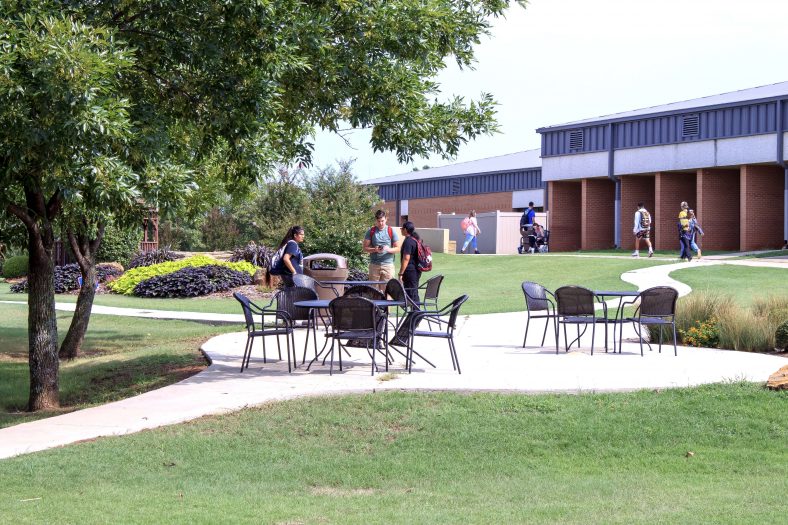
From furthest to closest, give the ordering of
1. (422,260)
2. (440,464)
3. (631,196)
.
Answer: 1. (631,196)
2. (422,260)
3. (440,464)

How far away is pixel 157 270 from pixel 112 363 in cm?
1626

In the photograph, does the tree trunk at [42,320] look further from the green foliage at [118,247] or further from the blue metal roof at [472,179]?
the blue metal roof at [472,179]

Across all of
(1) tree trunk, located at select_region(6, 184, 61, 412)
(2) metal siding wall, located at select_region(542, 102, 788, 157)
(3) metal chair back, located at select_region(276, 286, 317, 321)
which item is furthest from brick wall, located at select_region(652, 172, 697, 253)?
(1) tree trunk, located at select_region(6, 184, 61, 412)

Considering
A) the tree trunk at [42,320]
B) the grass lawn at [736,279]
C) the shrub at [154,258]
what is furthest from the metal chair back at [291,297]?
the shrub at [154,258]

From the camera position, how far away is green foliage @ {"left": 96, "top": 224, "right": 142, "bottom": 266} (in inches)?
1481

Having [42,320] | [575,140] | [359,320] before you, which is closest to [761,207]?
[575,140]

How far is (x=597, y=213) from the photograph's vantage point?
4828 centimetres

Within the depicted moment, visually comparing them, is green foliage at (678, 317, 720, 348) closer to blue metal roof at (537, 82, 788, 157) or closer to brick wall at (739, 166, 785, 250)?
blue metal roof at (537, 82, 788, 157)

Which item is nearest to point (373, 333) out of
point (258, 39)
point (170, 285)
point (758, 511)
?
point (258, 39)

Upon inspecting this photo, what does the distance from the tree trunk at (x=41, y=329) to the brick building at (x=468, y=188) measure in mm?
43566

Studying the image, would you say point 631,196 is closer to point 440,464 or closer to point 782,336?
point 782,336

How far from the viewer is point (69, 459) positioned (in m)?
8.02

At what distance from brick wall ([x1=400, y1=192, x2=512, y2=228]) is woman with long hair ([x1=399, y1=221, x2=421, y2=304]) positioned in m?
46.2

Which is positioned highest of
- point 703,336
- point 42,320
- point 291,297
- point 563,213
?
point 563,213
